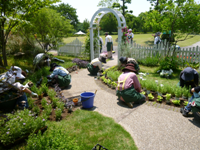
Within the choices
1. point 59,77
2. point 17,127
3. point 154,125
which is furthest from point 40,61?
point 154,125

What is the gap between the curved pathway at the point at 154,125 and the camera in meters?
3.16

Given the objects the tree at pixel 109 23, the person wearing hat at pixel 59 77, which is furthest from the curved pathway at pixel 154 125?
the tree at pixel 109 23

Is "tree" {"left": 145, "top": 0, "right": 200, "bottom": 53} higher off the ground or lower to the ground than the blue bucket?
higher

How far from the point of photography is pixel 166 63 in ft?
26.9

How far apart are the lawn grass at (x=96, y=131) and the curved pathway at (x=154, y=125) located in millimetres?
217

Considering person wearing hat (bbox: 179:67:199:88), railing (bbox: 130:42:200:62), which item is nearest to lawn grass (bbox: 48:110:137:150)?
person wearing hat (bbox: 179:67:199:88)

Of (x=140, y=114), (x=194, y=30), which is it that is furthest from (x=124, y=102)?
(x=194, y=30)

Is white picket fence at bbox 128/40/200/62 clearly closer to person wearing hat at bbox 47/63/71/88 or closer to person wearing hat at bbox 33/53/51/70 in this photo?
person wearing hat at bbox 47/63/71/88

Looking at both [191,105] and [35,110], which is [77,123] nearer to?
[35,110]

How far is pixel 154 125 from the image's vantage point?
380 cm

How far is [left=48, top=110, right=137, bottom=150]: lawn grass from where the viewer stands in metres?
3.15

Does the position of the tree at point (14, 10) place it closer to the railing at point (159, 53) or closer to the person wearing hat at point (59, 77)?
the person wearing hat at point (59, 77)

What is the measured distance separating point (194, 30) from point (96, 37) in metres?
6.12

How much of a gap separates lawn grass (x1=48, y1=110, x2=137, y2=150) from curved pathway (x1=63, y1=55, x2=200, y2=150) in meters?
0.22
